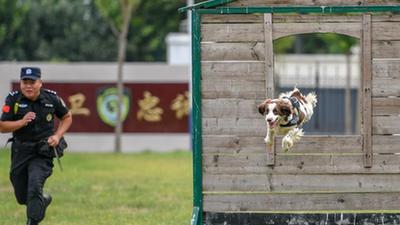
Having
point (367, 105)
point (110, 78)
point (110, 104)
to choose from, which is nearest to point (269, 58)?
point (367, 105)

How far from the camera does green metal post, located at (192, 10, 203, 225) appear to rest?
992cm

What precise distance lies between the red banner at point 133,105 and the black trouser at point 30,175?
53.6ft

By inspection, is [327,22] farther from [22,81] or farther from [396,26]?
[22,81]

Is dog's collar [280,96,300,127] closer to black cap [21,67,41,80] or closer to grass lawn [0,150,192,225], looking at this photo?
black cap [21,67,41,80]

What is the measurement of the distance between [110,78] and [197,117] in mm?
17213

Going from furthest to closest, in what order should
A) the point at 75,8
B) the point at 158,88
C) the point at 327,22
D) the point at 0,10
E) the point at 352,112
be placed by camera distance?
the point at 75,8 → the point at 0,10 → the point at 352,112 → the point at 158,88 → the point at 327,22

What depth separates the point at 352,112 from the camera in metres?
30.6

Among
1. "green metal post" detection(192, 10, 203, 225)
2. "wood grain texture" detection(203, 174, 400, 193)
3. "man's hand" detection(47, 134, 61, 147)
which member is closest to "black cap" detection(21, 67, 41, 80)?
"man's hand" detection(47, 134, 61, 147)

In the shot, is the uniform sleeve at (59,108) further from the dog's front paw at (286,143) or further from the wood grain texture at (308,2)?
the dog's front paw at (286,143)

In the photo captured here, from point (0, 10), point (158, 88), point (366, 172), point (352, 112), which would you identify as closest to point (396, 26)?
point (366, 172)

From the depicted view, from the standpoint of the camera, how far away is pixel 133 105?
88.2 ft

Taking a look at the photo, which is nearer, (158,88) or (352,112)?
(158,88)

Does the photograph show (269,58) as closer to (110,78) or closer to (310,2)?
(310,2)

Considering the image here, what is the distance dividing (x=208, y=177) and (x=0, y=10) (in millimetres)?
30481
